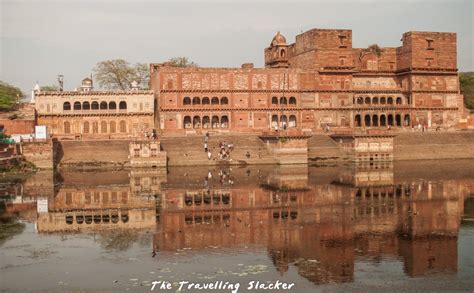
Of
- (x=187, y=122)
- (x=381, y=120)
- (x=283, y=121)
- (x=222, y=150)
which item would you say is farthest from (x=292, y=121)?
(x=222, y=150)

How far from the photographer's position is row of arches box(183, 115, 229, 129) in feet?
209

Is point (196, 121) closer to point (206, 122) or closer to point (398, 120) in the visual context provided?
point (206, 122)

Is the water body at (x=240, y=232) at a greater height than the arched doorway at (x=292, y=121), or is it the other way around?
the arched doorway at (x=292, y=121)

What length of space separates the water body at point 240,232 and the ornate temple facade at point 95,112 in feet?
55.2

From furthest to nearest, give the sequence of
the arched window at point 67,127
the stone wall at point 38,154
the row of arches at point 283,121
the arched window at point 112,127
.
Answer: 1. the row of arches at point 283,121
2. the arched window at point 112,127
3. the arched window at point 67,127
4. the stone wall at point 38,154

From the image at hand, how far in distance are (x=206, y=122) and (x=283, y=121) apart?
7764 mm

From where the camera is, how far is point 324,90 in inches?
2589

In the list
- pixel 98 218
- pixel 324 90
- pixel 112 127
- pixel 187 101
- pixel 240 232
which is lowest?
pixel 240 232

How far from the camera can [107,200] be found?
33.9 metres

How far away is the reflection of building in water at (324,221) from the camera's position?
21.2m

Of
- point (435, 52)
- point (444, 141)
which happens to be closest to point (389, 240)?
point (444, 141)

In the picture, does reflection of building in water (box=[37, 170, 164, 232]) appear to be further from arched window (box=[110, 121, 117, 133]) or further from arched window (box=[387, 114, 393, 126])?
arched window (box=[387, 114, 393, 126])

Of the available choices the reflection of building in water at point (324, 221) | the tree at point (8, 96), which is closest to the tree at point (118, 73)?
the tree at point (8, 96)

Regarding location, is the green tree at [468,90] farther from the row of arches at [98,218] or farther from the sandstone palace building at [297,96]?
the row of arches at [98,218]
